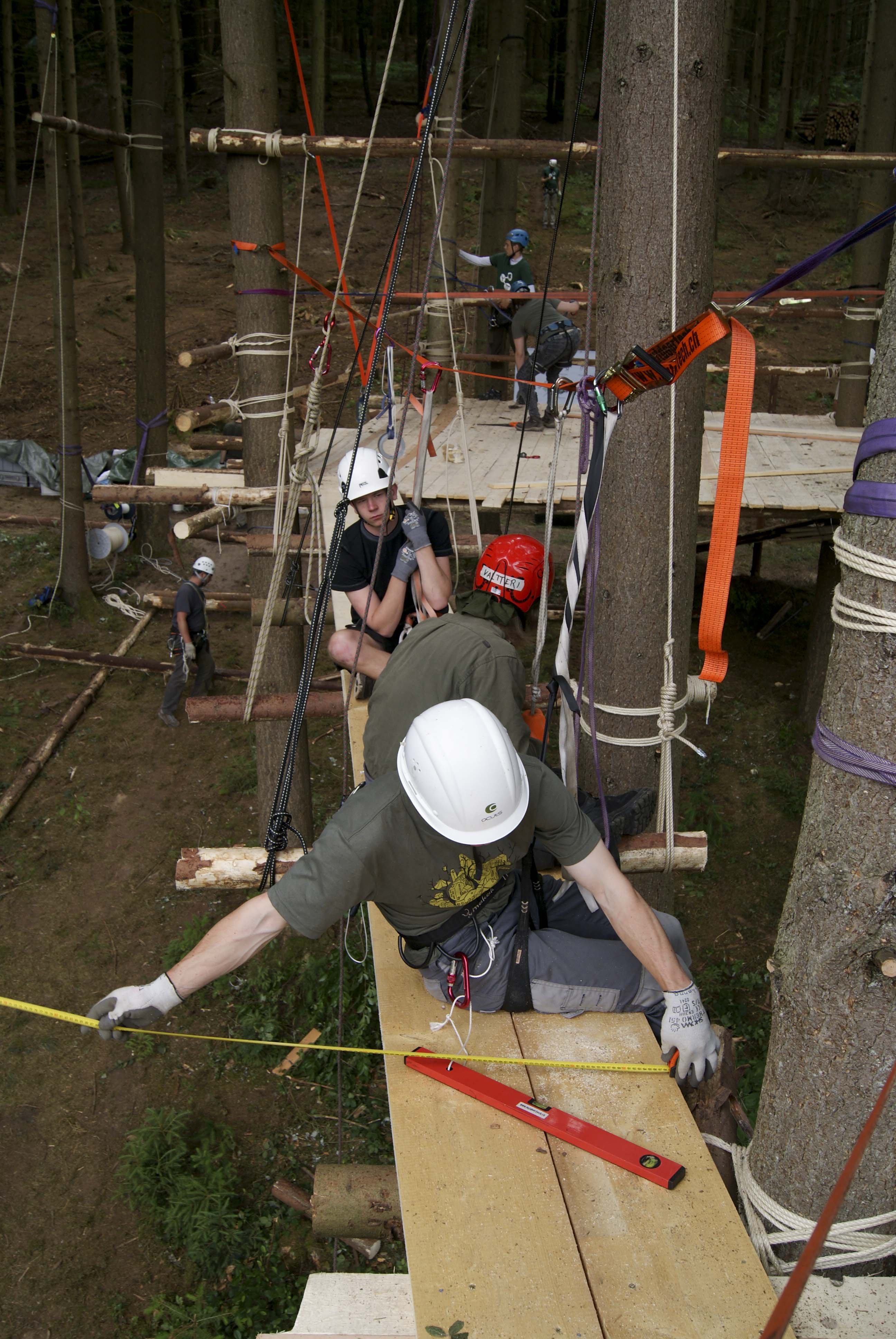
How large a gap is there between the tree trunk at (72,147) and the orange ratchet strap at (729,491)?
330 inches

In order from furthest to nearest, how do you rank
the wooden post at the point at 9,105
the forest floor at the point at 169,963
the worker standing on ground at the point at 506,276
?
the wooden post at the point at 9,105 → the worker standing on ground at the point at 506,276 → the forest floor at the point at 169,963

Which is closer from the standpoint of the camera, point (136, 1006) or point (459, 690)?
point (136, 1006)

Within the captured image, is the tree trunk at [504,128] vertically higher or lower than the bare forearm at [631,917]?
higher

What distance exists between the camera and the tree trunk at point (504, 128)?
942 cm

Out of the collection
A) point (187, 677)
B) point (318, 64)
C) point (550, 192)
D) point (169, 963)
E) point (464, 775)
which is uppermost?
point (318, 64)

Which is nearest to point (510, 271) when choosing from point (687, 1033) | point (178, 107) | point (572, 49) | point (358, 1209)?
point (687, 1033)

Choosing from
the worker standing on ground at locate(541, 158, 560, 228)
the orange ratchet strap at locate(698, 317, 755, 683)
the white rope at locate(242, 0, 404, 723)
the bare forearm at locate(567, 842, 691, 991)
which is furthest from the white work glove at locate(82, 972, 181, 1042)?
the worker standing on ground at locate(541, 158, 560, 228)

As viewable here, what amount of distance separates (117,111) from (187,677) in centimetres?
1020

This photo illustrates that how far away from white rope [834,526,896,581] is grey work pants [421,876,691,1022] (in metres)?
1.15

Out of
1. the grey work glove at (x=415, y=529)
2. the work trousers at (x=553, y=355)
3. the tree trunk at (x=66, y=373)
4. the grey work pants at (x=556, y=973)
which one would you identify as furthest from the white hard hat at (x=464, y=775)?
the tree trunk at (x=66, y=373)

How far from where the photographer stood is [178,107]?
17391 mm

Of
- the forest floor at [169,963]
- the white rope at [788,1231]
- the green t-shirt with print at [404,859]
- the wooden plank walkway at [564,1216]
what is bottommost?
the forest floor at [169,963]

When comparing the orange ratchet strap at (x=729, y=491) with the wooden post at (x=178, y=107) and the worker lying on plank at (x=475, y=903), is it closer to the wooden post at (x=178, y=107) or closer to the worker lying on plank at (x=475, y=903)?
the worker lying on plank at (x=475, y=903)

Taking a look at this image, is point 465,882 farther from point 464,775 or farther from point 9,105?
point 9,105
